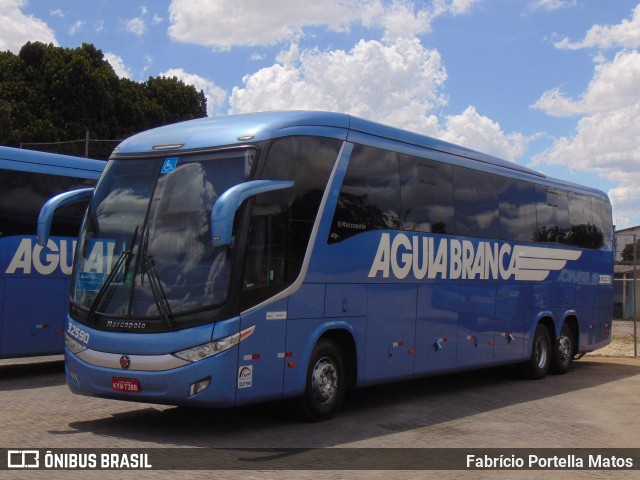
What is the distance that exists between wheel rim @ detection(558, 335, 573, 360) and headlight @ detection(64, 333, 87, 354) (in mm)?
11214

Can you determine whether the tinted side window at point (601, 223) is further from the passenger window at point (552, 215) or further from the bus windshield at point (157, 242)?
the bus windshield at point (157, 242)

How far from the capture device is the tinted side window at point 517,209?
639 inches

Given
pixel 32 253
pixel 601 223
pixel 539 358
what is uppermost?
pixel 601 223

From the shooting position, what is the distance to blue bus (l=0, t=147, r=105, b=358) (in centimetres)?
1425

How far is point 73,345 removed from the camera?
10.4m

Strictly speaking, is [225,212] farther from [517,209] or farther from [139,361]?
[517,209]

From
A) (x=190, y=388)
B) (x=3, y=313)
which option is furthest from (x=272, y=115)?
(x=3, y=313)

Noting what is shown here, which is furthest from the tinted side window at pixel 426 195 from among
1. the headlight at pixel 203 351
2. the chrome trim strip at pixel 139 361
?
the chrome trim strip at pixel 139 361

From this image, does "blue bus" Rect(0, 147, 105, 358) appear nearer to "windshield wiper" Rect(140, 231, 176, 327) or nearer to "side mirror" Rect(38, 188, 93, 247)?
"side mirror" Rect(38, 188, 93, 247)

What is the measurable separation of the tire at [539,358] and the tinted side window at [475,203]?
2.90 meters

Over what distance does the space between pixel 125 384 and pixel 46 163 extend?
6.45 meters

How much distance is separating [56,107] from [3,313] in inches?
1514

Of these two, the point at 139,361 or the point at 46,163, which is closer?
the point at 139,361

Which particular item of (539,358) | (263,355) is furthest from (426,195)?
(539,358)
